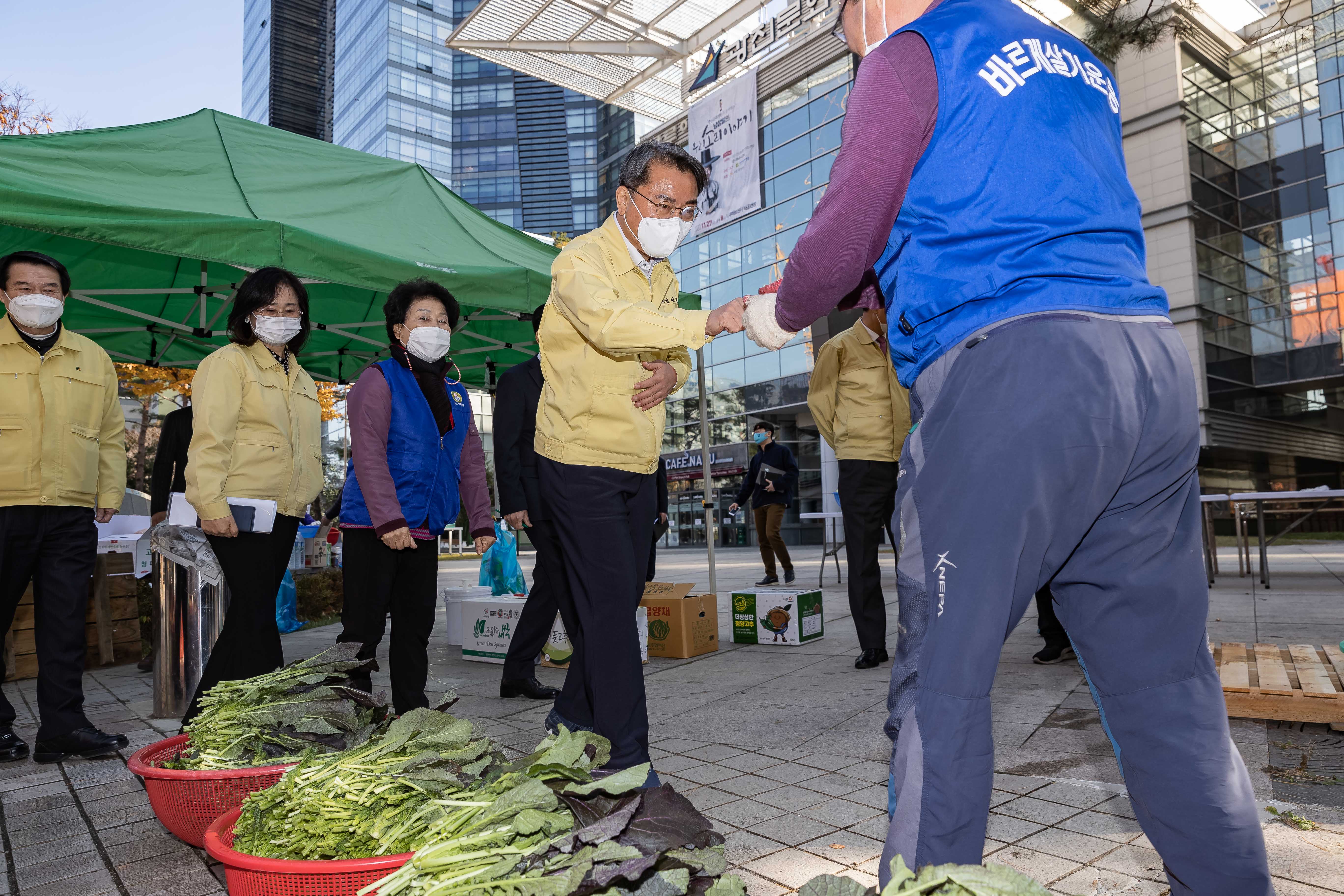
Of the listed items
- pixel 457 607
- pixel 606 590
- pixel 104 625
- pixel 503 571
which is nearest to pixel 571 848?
pixel 606 590

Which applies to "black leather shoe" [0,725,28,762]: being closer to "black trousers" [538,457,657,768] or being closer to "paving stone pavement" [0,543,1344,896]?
"paving stone pavement" [0,543,1344,896]

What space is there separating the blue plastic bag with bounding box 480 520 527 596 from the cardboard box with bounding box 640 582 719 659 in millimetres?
1574

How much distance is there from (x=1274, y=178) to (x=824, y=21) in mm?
12788

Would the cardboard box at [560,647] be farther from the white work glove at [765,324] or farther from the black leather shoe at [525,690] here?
the white work glove at [765,324]

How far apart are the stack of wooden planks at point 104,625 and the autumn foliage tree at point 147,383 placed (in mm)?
3765

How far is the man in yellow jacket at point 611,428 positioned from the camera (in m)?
2.52

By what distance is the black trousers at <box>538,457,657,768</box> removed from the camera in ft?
8.29

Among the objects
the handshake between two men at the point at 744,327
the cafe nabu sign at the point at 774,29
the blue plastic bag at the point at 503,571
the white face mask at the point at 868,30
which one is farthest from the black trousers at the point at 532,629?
the cafe nabu sign at the point at 774,29

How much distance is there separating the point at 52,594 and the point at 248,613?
3.42 ft

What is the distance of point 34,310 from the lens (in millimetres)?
3713

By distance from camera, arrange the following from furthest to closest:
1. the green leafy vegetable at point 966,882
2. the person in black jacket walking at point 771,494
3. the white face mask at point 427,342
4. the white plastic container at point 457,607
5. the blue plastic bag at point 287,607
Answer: the person in black jacket walking at point 771,494
the blue plastic bag at point 287,607
the white plastic container at point 457,607
the white face mask at point 427,342
the green leafy vegetable at point 966,882

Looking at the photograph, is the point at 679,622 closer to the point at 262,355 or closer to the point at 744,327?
the point at 262,355

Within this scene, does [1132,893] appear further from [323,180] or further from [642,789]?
[323,180]

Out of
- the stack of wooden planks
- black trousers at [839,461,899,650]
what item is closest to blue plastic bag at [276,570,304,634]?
the stack of wooden planks
